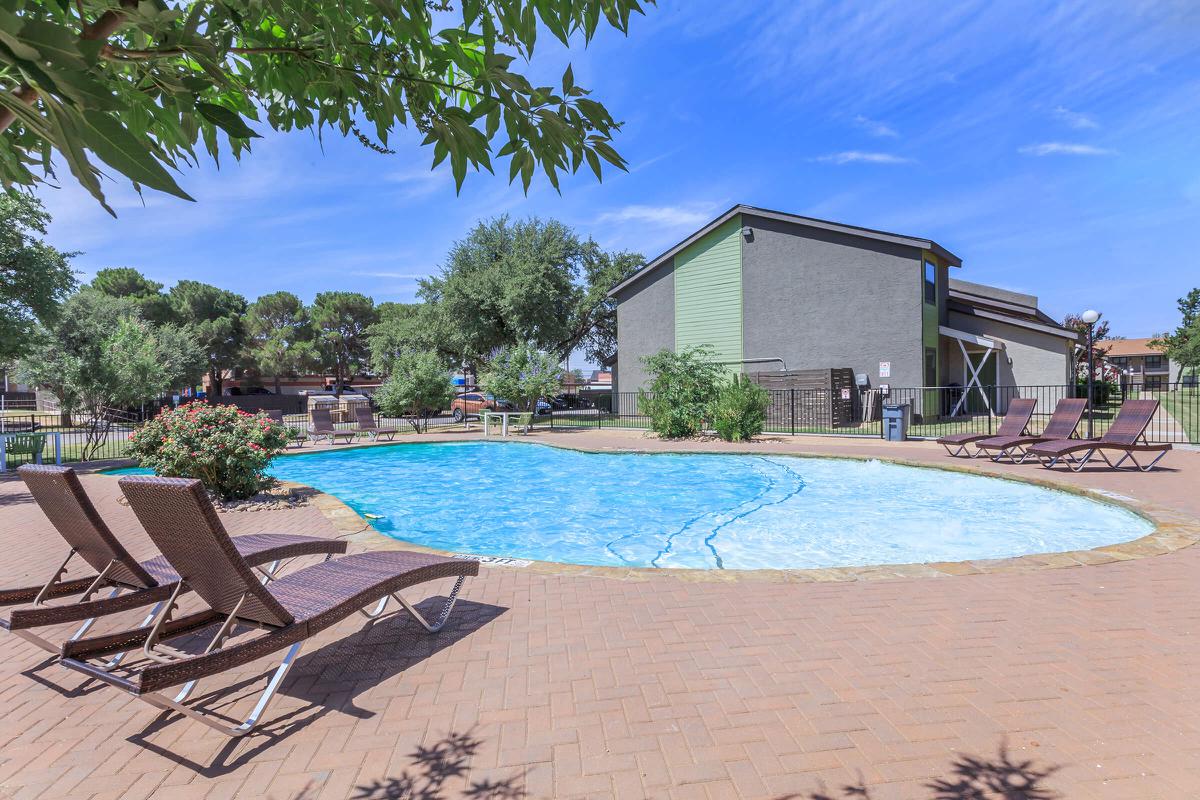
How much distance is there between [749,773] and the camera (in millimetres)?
2383

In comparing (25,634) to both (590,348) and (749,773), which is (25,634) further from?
(590,348)

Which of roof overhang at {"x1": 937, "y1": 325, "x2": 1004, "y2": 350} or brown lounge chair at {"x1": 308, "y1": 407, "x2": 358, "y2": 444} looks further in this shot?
roof overhang at {"x1": 937, "y1": 325, "x2": 1004, "y2": 350}

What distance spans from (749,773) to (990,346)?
2314 cm

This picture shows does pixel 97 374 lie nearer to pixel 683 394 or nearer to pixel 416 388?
pixel 416 388

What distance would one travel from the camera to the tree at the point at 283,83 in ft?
3.41

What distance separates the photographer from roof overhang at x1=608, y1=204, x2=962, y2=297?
68.9 ft

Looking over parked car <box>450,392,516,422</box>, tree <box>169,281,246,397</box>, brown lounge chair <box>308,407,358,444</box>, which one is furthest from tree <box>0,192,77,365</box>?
tree <box>169,281,246,397</box>

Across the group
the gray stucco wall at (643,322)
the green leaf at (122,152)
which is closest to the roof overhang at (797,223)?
the gray stucco wall at (643,322)

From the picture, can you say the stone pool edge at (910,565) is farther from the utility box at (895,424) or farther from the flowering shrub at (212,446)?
the utility box at (895,424)

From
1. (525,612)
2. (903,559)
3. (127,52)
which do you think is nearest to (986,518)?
(903,559)

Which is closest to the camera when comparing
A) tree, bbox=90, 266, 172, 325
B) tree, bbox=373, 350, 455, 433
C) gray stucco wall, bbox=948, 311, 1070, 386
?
gray stucco wall, bbox=948, 311, 1070, 386

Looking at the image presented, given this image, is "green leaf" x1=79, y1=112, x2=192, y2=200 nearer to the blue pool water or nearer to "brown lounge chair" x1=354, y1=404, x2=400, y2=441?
the blue pool water

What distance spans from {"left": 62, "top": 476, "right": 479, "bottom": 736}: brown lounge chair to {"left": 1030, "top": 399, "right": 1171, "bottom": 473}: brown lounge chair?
467 inches

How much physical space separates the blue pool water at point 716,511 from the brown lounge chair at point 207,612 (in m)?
4.41
